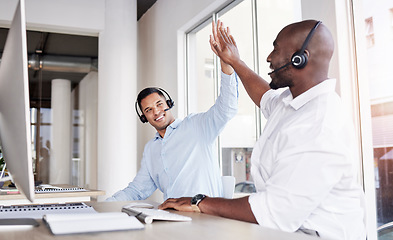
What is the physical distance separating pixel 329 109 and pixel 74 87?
479 cm

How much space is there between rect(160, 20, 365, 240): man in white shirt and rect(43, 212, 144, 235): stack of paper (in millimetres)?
413

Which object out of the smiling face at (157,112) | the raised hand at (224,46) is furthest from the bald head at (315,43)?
the smiling face at (157,112)

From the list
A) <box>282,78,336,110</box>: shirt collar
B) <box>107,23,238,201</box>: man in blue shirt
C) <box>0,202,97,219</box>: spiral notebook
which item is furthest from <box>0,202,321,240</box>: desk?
<box>107,23,238,201</box>: man in blue shirt

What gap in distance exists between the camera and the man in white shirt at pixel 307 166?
1390 millimetres

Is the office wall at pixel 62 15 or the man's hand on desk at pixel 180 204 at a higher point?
the office wall at pixel 62 15

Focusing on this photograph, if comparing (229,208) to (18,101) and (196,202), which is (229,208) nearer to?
(196,202)

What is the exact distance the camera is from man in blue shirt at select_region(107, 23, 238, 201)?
2.76 meters

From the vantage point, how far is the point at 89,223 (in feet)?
3.96

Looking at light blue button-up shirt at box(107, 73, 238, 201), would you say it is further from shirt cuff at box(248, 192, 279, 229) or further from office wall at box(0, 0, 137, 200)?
office wall at box(0, 0, 137, 200)

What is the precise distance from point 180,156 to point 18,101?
1.81m

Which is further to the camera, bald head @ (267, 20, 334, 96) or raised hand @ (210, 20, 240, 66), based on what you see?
raised hand @ (210, 20, 240, 66)

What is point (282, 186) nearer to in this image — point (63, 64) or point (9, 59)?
point (9, 59)

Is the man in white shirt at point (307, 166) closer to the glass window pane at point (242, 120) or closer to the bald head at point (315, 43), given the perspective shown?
the bald head at point (315, 43)

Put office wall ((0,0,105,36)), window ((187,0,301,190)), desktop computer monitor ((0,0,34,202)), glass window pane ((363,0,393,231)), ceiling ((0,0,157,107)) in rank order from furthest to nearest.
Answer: ceiling ((0,0,157,107)) → office wall ((0,0,105,36)) → window ((187,0,301,190)) → glass window pane ((363,0,393,231)) → desktop computer monitor ((0,0,34,202))
